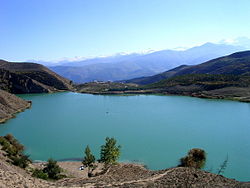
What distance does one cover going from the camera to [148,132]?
117 ft

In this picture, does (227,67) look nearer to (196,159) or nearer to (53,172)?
(196,159)

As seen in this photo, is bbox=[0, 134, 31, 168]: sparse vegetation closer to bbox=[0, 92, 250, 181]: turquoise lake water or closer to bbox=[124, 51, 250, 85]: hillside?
bbox=[0, 92, 250, 181]: turquoise lake water

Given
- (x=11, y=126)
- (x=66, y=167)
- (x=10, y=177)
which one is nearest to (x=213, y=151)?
(x=66, y=167)

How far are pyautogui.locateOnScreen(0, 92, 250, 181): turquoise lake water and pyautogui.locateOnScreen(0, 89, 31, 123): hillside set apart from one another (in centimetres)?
198

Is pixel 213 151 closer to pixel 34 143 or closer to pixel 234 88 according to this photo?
pixel 34 143

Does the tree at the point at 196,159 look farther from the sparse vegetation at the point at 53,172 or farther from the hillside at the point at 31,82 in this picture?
the hillside at the point at 31,82

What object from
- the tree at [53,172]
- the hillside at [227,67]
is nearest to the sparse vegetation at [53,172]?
the tree at [53,172]

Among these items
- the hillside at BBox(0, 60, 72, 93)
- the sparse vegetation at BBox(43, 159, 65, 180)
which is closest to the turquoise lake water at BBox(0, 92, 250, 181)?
the sparse vegetation at BBox(43, 159, 65, 180)

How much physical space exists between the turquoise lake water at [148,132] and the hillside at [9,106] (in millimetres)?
1981

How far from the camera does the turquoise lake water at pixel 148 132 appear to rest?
26277 mm

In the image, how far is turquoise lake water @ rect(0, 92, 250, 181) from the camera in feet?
86.2

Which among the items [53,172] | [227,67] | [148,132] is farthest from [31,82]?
[227,67]

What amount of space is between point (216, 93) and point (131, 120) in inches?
1571

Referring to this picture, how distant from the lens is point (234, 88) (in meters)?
73.8
